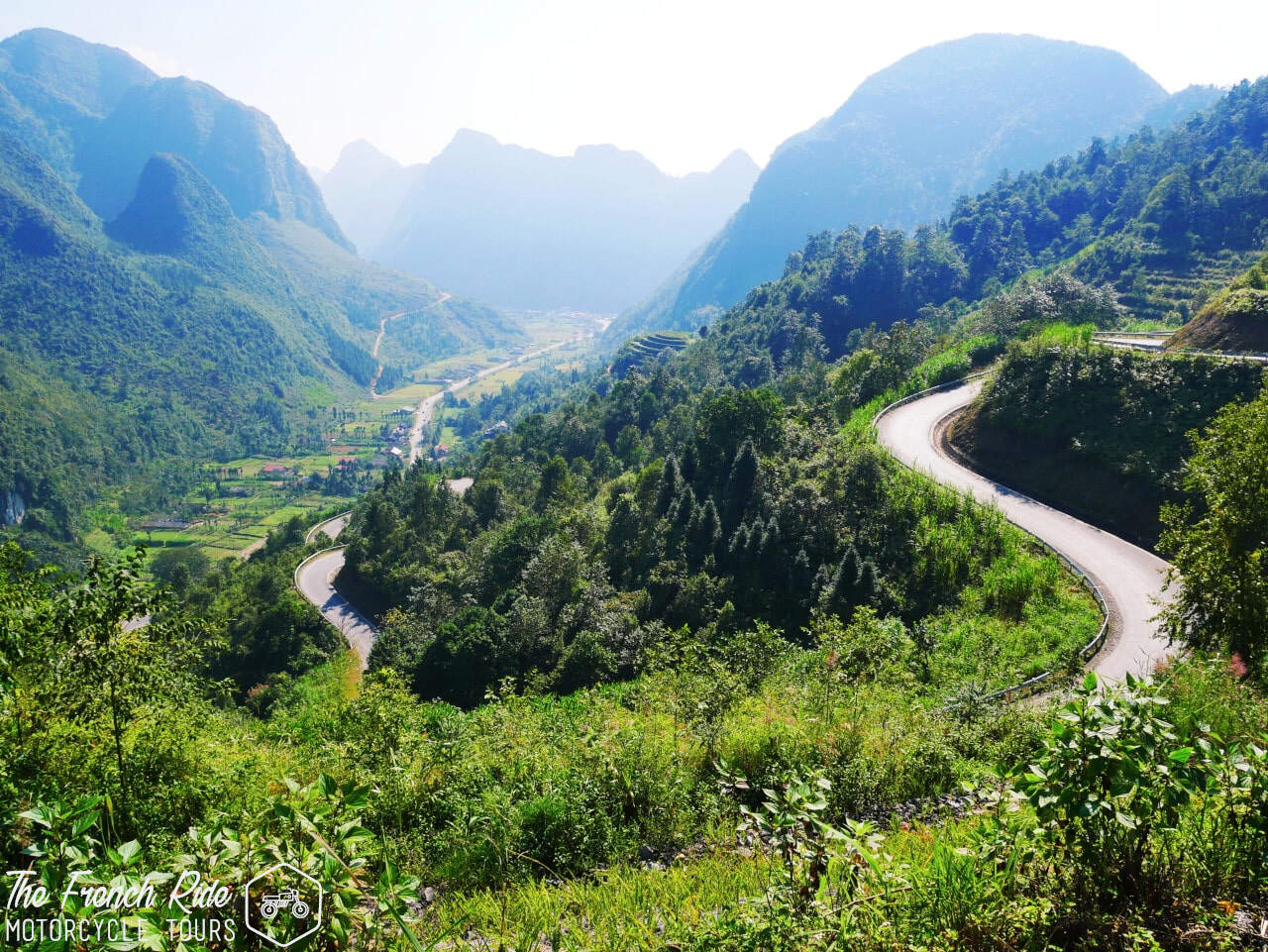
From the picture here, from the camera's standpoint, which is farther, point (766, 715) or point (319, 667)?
point (319, 667)

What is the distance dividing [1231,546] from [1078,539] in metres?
11.1

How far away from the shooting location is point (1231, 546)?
9336 millimetres

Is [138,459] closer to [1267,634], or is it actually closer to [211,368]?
[211,368]

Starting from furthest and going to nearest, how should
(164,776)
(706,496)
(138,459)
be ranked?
(138,459), (706,496), (164,776)

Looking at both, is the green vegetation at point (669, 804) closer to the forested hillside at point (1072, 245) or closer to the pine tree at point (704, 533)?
the pine tree at point (704, 533)

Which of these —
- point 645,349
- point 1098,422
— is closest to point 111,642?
point 1098,422

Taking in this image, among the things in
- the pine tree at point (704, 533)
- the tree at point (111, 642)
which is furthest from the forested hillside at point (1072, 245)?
the tree at point (111, 642)

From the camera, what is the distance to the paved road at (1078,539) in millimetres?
14250

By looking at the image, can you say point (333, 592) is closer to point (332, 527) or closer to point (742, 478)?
point (332, 527)

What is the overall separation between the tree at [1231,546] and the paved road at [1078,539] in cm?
74

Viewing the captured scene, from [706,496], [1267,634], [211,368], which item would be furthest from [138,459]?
[1267,634]

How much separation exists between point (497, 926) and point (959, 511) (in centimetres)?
2039

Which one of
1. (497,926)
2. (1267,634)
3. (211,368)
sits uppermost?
(1267,634)

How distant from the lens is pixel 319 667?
3719cm
